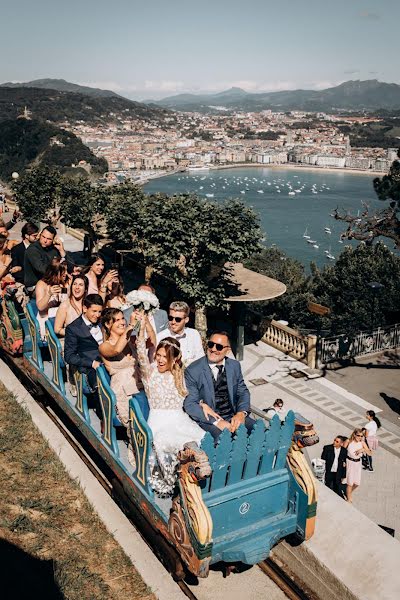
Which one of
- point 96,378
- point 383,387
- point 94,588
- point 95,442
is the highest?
point 96,378

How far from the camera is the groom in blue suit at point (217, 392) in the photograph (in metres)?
5.50

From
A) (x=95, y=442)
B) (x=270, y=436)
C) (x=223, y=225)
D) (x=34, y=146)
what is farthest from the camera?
(x=34, y=146)

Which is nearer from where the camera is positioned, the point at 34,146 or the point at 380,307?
the point at 380,307

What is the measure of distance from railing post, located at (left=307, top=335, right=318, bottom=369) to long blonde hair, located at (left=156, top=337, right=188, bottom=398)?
33.6 ft

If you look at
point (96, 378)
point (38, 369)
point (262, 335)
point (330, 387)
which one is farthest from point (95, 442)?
point (262, 335)

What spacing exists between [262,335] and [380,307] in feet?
15.7

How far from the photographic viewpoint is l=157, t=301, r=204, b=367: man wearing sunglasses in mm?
6883

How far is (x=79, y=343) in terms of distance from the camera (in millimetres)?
6852

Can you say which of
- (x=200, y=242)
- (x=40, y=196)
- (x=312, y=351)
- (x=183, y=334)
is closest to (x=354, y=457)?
(x=183, y=334)

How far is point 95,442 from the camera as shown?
6.29m

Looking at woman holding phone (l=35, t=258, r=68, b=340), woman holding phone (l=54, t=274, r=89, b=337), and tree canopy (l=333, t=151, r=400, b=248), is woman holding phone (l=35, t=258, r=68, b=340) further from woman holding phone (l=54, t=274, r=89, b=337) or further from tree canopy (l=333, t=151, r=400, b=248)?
tree canopy (l=333, t=151, r=400, b=248)

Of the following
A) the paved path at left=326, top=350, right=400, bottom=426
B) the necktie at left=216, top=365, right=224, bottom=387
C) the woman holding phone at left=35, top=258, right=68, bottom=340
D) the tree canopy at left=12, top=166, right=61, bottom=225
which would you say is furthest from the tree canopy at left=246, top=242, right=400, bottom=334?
the tree canopy at left=12, top=166, right=61, bottom=225

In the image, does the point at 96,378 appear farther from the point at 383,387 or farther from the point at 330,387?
the point at 383,387

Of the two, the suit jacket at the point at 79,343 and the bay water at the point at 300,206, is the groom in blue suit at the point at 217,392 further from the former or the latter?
the bay water at the point at 300,206
